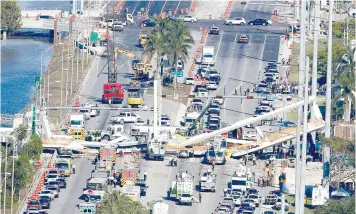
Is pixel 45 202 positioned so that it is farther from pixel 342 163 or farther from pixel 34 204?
pixel 342 163

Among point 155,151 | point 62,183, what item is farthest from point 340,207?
point 155,151

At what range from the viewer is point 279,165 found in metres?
194

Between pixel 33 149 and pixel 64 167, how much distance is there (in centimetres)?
462

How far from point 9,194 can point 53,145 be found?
74.4 feet

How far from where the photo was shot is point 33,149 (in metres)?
192

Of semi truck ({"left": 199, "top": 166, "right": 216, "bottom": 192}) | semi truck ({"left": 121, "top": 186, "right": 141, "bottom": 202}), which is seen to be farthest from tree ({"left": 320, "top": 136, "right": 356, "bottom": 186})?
semi truck ({"left": 121, "top": 186, "right": 141, "bottom": 202})

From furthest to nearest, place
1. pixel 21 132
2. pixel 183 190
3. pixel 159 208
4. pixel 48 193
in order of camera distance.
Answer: pixel 21 132 → pixel 183 190 → pixel 48 193 → pixel 159 208

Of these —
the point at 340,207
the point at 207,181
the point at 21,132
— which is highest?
the point at 21,132

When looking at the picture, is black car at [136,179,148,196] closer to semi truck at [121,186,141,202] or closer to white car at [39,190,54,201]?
semi truck at [121,186,141,202]

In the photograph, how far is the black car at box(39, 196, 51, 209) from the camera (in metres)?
177

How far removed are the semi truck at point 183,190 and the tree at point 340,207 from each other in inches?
623

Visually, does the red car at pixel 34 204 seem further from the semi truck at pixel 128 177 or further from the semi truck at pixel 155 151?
the semi truck at pixel 155 151

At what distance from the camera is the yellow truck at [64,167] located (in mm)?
188625

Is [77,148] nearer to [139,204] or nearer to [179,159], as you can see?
[179,159]
